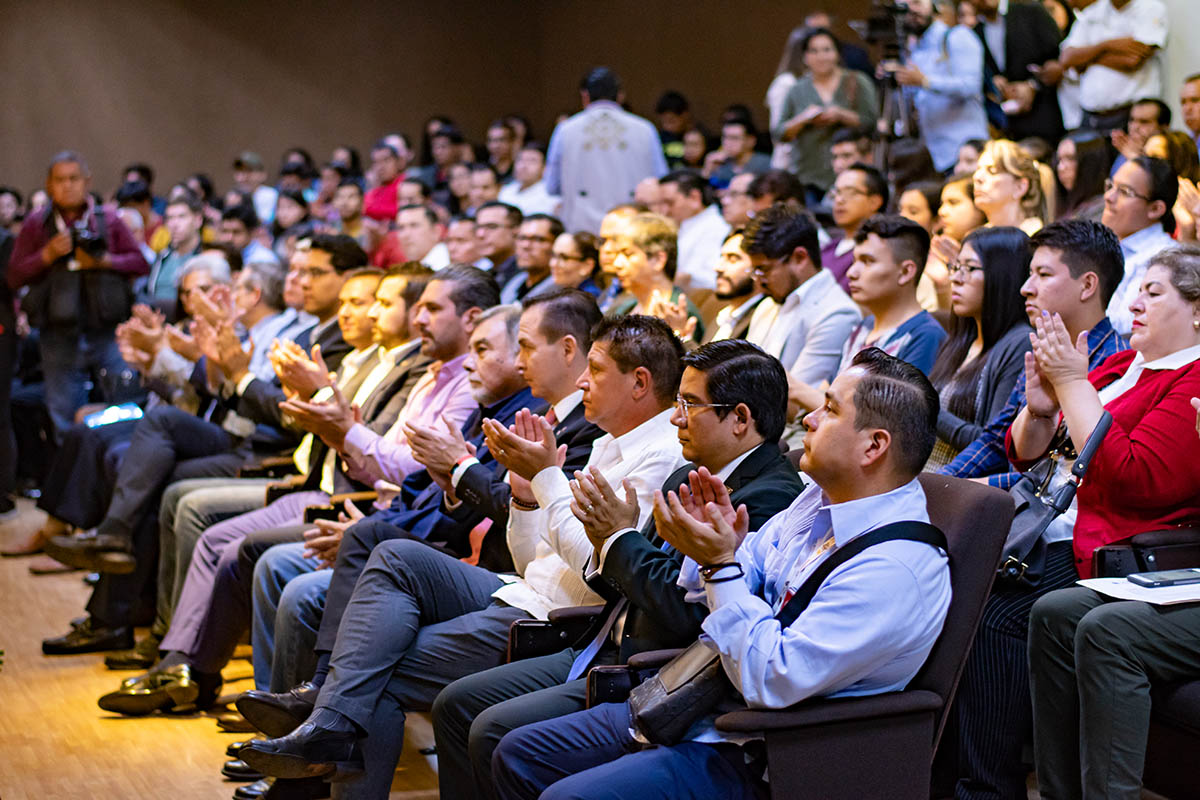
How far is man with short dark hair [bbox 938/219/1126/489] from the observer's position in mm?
3023


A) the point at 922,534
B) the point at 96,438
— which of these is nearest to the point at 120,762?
the point at 96,438

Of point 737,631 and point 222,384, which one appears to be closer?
point 737,631

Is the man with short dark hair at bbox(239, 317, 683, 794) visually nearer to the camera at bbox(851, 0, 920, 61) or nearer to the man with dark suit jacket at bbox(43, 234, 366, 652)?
the man with dark suit jacket at bbox(43, 234, 366, 652)

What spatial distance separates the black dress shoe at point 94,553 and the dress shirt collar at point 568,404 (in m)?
2.07

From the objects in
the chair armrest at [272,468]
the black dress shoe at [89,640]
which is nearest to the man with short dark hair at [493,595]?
the chair armrest at [272,468]

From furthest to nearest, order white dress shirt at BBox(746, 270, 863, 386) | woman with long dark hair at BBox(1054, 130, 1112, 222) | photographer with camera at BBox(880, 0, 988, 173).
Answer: photographer with camera at BBox(880, 0, 988, 173) < woman with long dark hair at BBox(1054, 130, 1112, 222) < white dress shirt at BBox(746, 270, 863, 386)

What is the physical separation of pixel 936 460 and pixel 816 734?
1478 mm

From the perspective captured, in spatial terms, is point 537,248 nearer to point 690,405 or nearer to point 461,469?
point 461,469

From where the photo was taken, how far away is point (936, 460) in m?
3.35

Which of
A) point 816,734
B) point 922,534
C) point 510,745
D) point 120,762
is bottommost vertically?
point 120,762

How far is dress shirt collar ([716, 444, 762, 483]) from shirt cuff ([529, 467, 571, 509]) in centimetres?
37

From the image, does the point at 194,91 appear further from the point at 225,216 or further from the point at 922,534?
the point at 922,534

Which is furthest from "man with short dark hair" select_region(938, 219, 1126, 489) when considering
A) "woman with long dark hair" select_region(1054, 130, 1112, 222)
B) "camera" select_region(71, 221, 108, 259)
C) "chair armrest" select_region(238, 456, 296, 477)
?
"camera" select_region(71, 221, 108, 259)

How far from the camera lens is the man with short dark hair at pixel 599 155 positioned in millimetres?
7254
